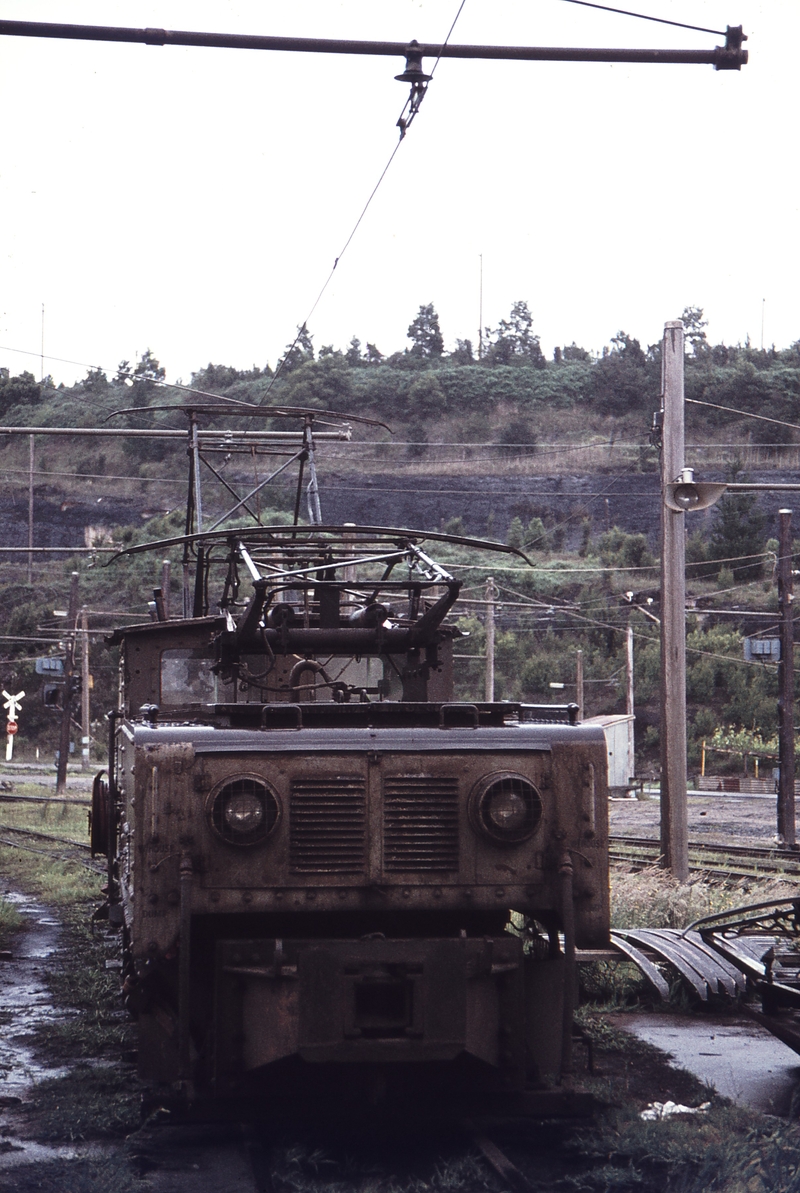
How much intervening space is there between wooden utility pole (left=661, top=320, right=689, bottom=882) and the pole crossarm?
5.45 meters

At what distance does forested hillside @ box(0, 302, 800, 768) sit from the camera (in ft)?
184

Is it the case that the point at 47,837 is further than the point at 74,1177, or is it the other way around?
the point at 47,837

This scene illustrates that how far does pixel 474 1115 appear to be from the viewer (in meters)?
6.41

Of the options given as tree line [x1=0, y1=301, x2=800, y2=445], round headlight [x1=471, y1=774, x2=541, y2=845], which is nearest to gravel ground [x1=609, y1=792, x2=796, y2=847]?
round headlight [x1=471, y1=774, x2=541, y2=845]

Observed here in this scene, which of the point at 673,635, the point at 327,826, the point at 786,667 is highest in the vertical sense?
the point at 673,635

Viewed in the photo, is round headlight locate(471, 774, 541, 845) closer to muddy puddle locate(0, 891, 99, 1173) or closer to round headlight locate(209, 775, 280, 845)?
round headlight locate(209, 775, 280, 845)

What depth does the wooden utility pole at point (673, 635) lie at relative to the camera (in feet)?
42.3

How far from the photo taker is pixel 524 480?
81.6 metres

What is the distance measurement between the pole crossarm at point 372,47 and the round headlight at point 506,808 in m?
4.25

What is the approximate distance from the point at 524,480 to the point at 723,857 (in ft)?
205

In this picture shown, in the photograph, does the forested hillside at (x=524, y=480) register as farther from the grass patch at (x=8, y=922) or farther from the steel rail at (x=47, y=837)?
the grass patch at (x=8, y=922)

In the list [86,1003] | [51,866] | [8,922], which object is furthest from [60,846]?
[86,1003]

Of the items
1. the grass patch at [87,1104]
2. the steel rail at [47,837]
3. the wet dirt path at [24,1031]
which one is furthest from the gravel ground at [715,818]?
the grass patch at [87,1104]

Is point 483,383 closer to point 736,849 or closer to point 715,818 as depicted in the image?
point 715,818
